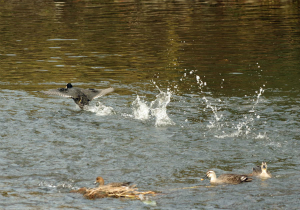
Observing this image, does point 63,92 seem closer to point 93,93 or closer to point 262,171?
point 93,93

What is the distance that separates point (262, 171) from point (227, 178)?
725 mm

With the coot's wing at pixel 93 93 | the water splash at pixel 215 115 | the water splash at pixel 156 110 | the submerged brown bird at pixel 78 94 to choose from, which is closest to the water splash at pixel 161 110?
the water splash at pixel 156 110

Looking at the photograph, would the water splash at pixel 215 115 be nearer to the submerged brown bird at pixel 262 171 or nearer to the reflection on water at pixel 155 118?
the reflection on water at pixel 155 118

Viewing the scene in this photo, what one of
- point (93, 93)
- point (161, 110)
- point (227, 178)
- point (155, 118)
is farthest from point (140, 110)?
point (227, 178)

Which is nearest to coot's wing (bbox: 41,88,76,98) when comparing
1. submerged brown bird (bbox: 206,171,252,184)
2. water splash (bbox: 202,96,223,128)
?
water splash (bbox: 202,96,223,128)

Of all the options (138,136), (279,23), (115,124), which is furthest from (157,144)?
(279,23)

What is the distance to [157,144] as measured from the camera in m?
13.1

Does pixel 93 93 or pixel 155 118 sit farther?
pixel 93 93

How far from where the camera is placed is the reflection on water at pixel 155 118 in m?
10.2

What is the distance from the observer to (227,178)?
1019cm

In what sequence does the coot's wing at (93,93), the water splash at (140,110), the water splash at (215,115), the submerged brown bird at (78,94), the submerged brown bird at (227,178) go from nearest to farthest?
the submerged brown bird at (227,178), the water splash at (215,115), the water splash at (140,110), the submerged brown bird at (78,94), the coot's wing at (93,93)

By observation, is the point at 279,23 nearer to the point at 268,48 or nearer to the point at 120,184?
the point at 268,48

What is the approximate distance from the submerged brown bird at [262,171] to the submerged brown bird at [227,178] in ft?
0.75

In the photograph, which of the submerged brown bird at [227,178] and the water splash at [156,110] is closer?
the submerged brown bird at [227,178]
